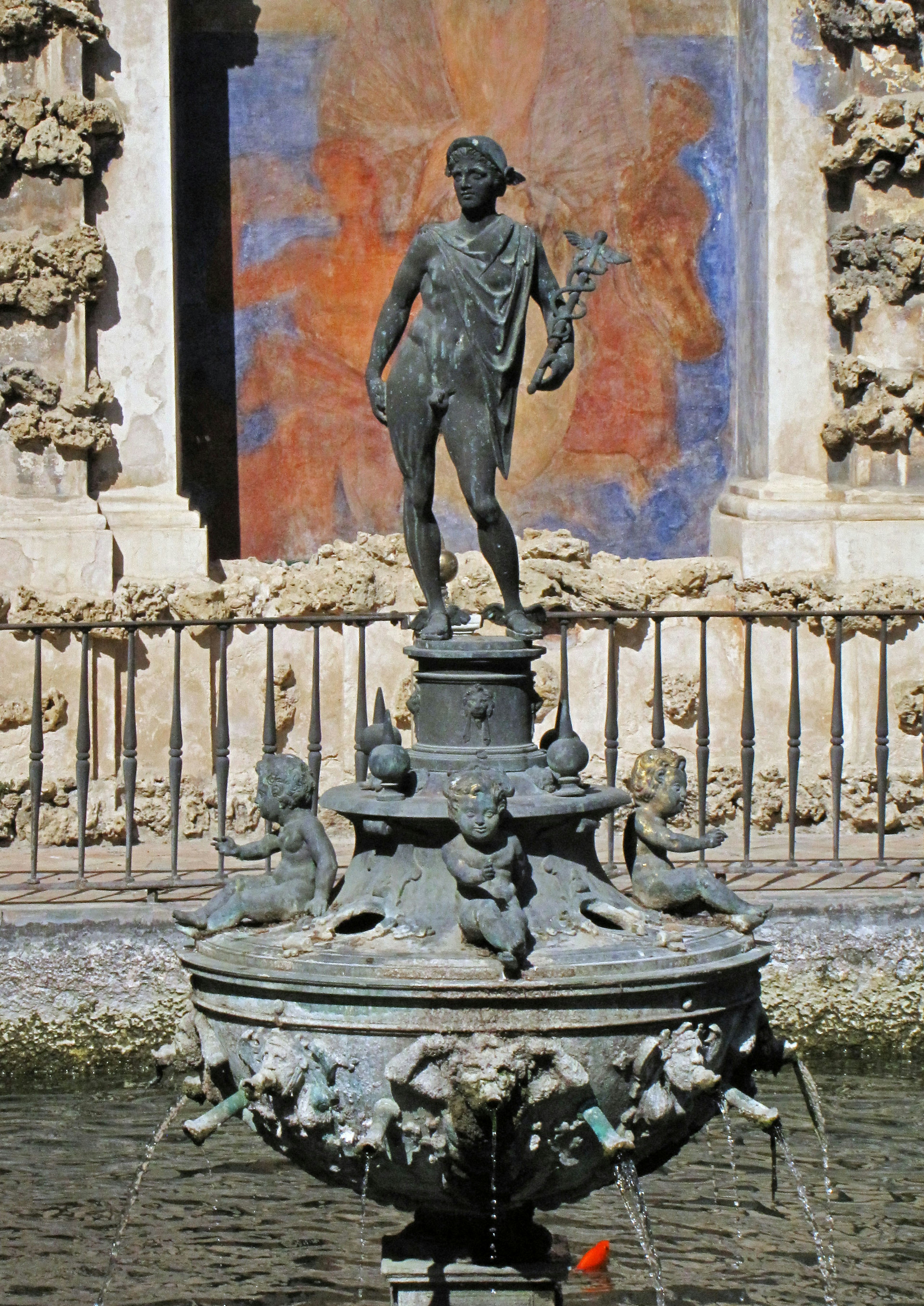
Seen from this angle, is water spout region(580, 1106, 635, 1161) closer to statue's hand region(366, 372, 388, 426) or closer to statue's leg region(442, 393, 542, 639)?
statue's leg region(442, 393, 542, 639)

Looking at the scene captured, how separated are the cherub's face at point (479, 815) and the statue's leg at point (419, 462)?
2.42 feet

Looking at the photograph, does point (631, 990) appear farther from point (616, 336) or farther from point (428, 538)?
point (616, 336)

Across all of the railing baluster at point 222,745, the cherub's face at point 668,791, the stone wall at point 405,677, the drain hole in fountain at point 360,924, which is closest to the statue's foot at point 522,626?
the cherub's face at point 668,791

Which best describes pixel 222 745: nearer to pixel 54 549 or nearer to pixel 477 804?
pixel 54 549

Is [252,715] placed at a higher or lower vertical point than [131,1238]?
higher

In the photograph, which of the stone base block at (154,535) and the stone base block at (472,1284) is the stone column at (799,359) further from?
the stone base block at (472,1284)

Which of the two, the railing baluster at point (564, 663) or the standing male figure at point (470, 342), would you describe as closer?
the standing male figure at point (470, 342)

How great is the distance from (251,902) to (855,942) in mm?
2992

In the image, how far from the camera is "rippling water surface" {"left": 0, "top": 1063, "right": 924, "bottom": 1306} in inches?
225

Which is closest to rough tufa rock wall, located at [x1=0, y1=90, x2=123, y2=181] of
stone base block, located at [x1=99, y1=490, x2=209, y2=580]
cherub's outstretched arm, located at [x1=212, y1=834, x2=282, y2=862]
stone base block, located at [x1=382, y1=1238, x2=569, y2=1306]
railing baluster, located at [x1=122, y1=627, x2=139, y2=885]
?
stone base block, located at [x1=99, y1=490, x2=209, y2=580]

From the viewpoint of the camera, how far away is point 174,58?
32.2ft

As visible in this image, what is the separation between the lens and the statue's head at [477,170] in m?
5.36

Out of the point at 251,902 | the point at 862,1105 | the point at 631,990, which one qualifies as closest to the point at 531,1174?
the point at 631,990

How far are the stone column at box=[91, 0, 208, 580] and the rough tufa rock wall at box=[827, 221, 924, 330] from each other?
2.70 m
